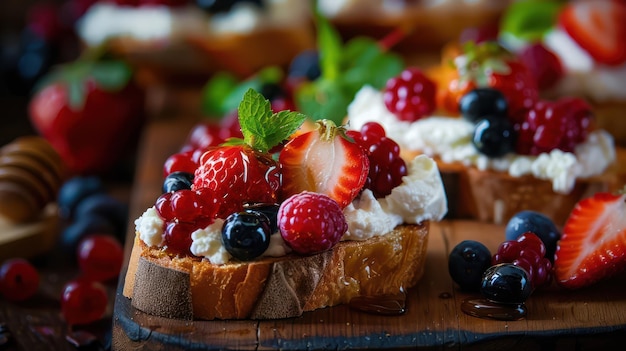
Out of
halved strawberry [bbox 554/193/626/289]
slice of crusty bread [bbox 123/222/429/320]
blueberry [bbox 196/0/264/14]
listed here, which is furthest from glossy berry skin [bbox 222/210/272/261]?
blueberry [bbox 196/0/264/14]

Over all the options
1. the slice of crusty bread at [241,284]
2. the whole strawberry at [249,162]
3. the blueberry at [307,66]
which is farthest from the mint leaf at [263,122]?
the blueberry at [307,66]

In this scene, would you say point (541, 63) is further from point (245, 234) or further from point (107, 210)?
point (245, 234)

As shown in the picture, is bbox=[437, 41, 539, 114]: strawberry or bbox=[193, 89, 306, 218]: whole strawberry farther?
bbox=[437, 41, 539, 114]: strawberry

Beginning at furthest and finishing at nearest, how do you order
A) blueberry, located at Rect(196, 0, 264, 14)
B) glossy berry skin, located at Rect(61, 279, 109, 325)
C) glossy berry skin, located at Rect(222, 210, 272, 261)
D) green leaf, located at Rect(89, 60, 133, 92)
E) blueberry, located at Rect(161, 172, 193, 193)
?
1. blueberry, located at Rect(196, 0, 264, 14)
2. green leaf, located at Rect(89, 60, 133, 92)
3. glossy berry skin, located at Rect(61, 279, 109, 325)
4. blueberry, located at Rect(161, 172, 193, 193)
5. glossy berry skin, located at Rect(222, 210, 272, 261)

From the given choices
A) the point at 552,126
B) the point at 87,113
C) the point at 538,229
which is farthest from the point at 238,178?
the point at 87,113

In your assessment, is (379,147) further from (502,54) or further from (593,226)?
(502,54)

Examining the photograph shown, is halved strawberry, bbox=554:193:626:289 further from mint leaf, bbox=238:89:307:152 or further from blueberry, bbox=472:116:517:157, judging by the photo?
mint leaf, bbox=238:89:307:152
